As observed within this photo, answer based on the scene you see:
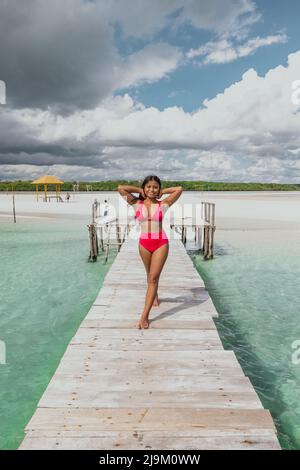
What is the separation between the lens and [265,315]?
32.4 ft

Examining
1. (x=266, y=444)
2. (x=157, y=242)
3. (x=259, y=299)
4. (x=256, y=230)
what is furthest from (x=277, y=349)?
(x=256, y=230)

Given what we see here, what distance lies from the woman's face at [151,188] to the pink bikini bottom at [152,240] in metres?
0.62

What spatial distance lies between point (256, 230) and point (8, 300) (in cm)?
2068

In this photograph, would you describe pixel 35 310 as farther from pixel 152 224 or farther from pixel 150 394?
pixel 150 394

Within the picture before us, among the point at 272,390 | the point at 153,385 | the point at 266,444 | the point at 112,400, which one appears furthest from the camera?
the point at 272,390

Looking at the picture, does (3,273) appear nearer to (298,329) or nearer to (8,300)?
(8,300)

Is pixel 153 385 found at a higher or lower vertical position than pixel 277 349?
higher

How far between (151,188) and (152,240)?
83cm

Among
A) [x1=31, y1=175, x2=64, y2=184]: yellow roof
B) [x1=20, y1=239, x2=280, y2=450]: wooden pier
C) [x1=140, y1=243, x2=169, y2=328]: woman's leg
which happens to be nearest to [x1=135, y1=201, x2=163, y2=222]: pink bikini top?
[x1=140, y1=243, x2=169, y2=328]: woman's leg

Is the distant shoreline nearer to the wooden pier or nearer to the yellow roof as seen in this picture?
the yellow roof

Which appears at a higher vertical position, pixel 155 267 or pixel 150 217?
pixel 150 217

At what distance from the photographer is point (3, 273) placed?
572 inches

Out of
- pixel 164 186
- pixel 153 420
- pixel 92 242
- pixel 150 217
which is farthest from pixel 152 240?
pixel 164 186

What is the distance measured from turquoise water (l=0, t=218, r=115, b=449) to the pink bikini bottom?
10.9ft
